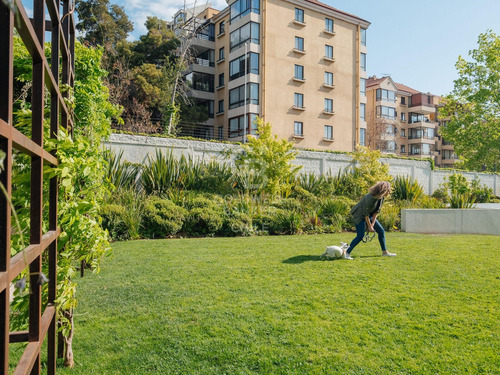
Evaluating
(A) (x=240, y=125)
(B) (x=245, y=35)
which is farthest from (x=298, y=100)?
(B) (x=245, y=35)

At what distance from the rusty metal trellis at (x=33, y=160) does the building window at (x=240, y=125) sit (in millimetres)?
28713

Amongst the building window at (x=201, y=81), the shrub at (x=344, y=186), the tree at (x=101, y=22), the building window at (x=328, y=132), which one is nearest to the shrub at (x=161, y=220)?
the shrub at (x=344, y=186)

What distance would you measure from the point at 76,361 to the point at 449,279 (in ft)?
17.4

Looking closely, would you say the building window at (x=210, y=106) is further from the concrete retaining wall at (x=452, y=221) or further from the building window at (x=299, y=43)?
the concrete retaining wall at (x=452, y=221)

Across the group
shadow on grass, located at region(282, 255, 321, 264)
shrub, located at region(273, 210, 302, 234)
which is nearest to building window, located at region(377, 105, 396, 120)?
shrub, located at region(273, 210, 302, 234)

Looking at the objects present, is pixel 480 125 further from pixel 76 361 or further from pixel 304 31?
pixel 76 361

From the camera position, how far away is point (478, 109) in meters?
27.0

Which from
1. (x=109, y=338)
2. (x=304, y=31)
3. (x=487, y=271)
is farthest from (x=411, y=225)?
(x=304, y=31)

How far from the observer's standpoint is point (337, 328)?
425cm

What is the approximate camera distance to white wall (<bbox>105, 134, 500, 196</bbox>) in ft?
49.0

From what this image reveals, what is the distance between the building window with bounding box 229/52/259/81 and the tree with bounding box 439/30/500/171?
14.0 metres

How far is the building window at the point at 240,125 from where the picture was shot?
3200cm

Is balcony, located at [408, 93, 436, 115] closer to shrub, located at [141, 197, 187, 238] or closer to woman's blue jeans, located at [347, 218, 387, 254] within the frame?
shrub, located at [141, 197, 187, 238]

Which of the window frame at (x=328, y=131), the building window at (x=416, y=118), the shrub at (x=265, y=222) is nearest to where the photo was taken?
the shrub at (x=265, y=222)
